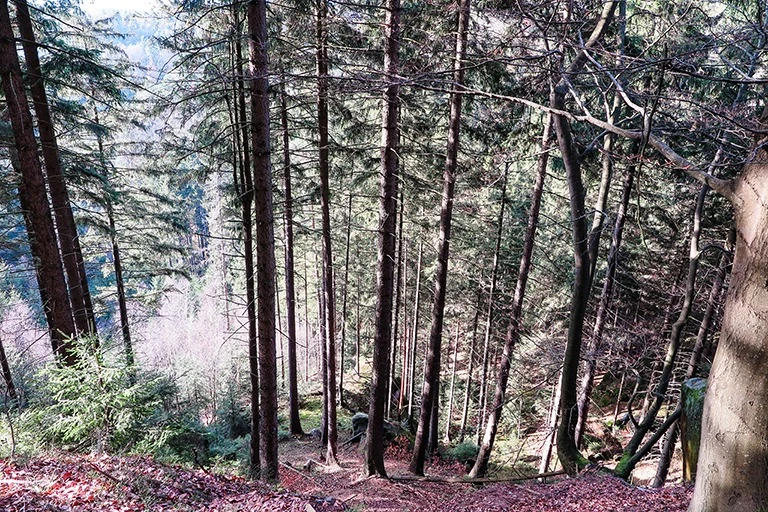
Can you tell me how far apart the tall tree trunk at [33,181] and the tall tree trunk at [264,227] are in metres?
2.72

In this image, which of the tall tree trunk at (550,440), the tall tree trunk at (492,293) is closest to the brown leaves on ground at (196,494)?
the tall tree trunk at (550,440)

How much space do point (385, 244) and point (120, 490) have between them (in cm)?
505

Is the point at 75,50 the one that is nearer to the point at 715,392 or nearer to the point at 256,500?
the point at 256,500

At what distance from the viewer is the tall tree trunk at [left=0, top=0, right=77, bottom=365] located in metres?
6.19

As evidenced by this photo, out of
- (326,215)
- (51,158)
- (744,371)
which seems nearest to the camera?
(744,371)

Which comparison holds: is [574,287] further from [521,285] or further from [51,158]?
[51,158]

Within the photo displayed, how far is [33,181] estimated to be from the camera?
6.58 m

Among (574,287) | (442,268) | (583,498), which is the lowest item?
(583,498)

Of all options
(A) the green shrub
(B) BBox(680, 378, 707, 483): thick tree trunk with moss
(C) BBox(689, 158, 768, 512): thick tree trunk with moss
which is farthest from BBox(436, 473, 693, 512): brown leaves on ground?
(A) the green shrub

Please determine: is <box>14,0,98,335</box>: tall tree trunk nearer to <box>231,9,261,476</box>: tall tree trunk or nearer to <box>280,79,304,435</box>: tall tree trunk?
<box>231,9,261,476</box>: tall tree trunk

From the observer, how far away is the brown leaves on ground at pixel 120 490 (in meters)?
3.74

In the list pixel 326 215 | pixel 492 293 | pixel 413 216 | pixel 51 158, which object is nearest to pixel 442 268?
pixel 326 215

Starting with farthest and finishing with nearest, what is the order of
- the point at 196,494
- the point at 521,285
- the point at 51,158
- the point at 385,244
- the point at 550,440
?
the point at 521,285 → the point at 550,440 → the point at 51,158 → the point at 385,244 → the point at 196,494

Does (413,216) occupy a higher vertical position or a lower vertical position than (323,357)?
higher
